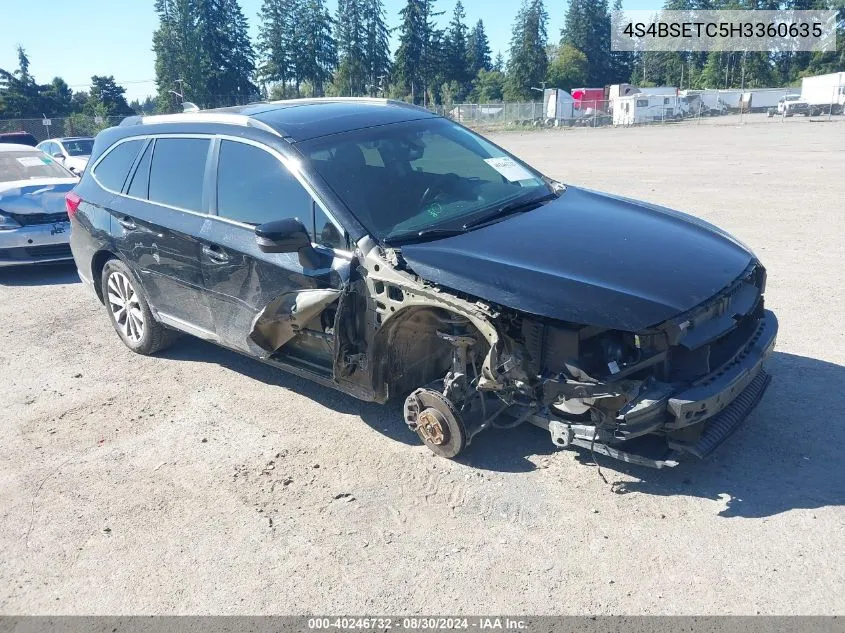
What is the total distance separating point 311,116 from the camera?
15.8ft

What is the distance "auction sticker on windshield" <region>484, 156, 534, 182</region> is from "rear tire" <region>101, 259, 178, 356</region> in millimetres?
2973

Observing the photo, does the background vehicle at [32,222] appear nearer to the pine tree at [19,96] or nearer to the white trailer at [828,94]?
the white trailer at [828,94]

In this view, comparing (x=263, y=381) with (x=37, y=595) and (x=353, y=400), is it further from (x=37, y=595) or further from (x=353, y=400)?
(x=37, y=595)

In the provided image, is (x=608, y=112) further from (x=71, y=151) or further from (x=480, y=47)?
(x=480, y=47)

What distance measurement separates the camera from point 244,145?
15.2 feet

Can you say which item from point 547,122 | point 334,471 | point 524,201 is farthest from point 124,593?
point 547,122

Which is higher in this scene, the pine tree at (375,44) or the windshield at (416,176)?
the pine tree at (375,44)

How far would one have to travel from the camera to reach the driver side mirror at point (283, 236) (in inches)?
150

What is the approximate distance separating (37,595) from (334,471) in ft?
5.09

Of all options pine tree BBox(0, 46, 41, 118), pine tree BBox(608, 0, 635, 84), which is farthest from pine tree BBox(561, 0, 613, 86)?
pine tree BBox(0, 46, 41, 118)

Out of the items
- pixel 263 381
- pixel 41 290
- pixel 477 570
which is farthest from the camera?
pixel 41 290

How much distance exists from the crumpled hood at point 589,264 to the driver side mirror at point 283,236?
603mm

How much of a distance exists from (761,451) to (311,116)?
3547 mm

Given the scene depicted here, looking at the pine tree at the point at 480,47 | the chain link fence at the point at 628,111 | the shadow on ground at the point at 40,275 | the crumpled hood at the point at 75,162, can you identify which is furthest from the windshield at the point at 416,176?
the pine tree at the point at 480,47
